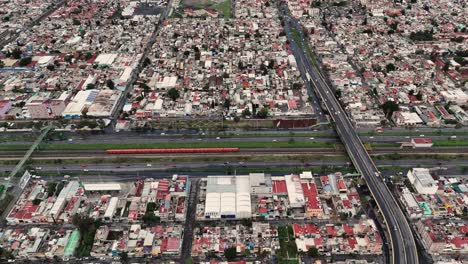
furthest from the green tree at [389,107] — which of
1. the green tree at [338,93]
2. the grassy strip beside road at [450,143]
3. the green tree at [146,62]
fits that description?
the green tree at [146,62]

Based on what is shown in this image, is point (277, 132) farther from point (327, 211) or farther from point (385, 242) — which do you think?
point (385, 242)

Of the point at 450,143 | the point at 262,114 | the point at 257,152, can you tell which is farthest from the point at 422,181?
the point at 262,114

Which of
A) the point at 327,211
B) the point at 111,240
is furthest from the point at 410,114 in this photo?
the point at 111,240

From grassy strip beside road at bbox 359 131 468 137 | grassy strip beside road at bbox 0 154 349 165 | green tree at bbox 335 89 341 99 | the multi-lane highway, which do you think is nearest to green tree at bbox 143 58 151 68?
grassy strip beside road at bbox 0 154 349 165

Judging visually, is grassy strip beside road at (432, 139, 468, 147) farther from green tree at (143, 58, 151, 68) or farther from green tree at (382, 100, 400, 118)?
green tree at (143, 58, 151, 68)

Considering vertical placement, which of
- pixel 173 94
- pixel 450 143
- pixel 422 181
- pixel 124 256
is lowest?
pixel 124 256

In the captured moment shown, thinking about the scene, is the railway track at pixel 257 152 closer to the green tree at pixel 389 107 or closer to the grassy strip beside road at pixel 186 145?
the grassy strip beside road at pixel 186 145

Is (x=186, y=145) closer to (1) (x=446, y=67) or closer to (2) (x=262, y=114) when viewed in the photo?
(2) (x=262, y=114)
